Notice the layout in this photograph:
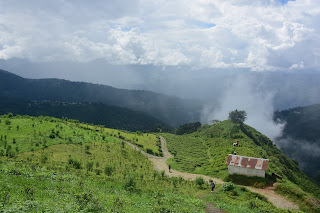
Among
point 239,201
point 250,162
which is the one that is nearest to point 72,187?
point 239,201

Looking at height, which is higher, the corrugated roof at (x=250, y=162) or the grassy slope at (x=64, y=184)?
the corrugated roof at (x=250, y=162)

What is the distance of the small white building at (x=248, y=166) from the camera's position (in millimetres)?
31969

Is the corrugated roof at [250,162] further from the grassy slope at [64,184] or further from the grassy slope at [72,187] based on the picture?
the grassy slope at [64,184]

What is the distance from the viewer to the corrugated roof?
105 ft

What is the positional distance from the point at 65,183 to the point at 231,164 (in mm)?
26261

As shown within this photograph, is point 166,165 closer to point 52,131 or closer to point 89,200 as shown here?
point 52,131

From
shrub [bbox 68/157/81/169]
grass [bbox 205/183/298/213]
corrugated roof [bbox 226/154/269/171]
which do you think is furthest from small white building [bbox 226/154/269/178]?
shrub [bbox 68/157/81/169]

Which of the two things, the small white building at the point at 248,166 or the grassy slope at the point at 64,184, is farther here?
the small white building at the point at 248,166

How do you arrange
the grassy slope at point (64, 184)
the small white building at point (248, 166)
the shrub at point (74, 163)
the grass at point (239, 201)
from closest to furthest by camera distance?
the grassy slope at point (64, 184), the grass at point (239, 201), the shrub at point (74, 163), the small white building at point (248, 166)

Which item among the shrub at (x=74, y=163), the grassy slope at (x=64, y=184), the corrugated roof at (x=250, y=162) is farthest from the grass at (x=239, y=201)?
the shrub at (x=74, y=163)

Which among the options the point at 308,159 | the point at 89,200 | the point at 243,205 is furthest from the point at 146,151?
the point at 308,159

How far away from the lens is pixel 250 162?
33188mm

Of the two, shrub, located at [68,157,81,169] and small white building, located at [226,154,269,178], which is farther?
small white building, located at [226,154,269,178]

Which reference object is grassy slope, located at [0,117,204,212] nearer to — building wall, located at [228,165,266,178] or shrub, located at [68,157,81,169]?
shrub, located at [68,157,81,169]
